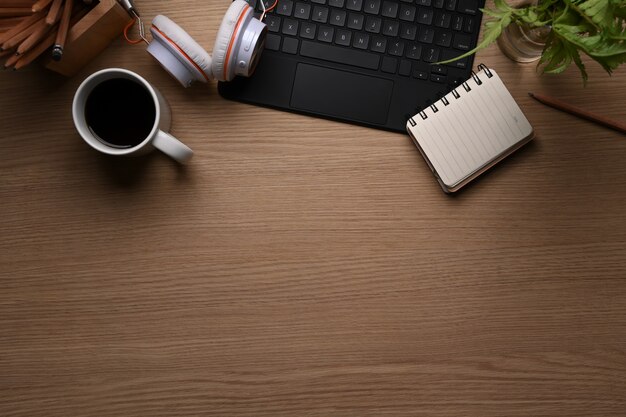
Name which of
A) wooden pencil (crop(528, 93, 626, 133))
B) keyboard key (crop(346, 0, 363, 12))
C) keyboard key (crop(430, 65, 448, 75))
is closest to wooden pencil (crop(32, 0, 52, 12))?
keyboard key (crop(346, 0, 363, 12))

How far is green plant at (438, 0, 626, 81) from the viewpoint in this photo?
1.75ft

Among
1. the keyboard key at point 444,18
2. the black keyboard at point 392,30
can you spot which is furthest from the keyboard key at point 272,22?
the keyboard key at point 444,18

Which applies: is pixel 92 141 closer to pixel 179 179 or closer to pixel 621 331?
pixel 179 179

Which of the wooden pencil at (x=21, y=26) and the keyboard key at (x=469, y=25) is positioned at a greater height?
the keyboard key at (x=469, y=25)

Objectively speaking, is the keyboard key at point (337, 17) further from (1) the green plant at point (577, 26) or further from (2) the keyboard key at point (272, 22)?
(1) the green plant at point (577, 26)

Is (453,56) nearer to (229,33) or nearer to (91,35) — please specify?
(229,33)

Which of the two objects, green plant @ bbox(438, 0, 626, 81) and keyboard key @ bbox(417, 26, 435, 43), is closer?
green plant @ bbox(438, 0, 626, 81)

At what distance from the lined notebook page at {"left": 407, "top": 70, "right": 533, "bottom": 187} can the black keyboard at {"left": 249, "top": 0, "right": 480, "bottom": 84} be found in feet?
0.12

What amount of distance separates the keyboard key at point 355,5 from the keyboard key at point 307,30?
0.05 meters

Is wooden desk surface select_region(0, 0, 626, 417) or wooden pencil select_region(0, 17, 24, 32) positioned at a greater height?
wooden pencil select_region(0, 17, 24, 32)

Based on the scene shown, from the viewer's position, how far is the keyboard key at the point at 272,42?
0.71 m

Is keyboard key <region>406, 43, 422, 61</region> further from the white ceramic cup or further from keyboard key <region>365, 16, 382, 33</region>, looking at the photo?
the white ceramic cup

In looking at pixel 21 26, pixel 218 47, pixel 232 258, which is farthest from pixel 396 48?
pixel 21 26

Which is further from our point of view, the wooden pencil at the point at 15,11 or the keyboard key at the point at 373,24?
the keyboard key at the point at 373,24
